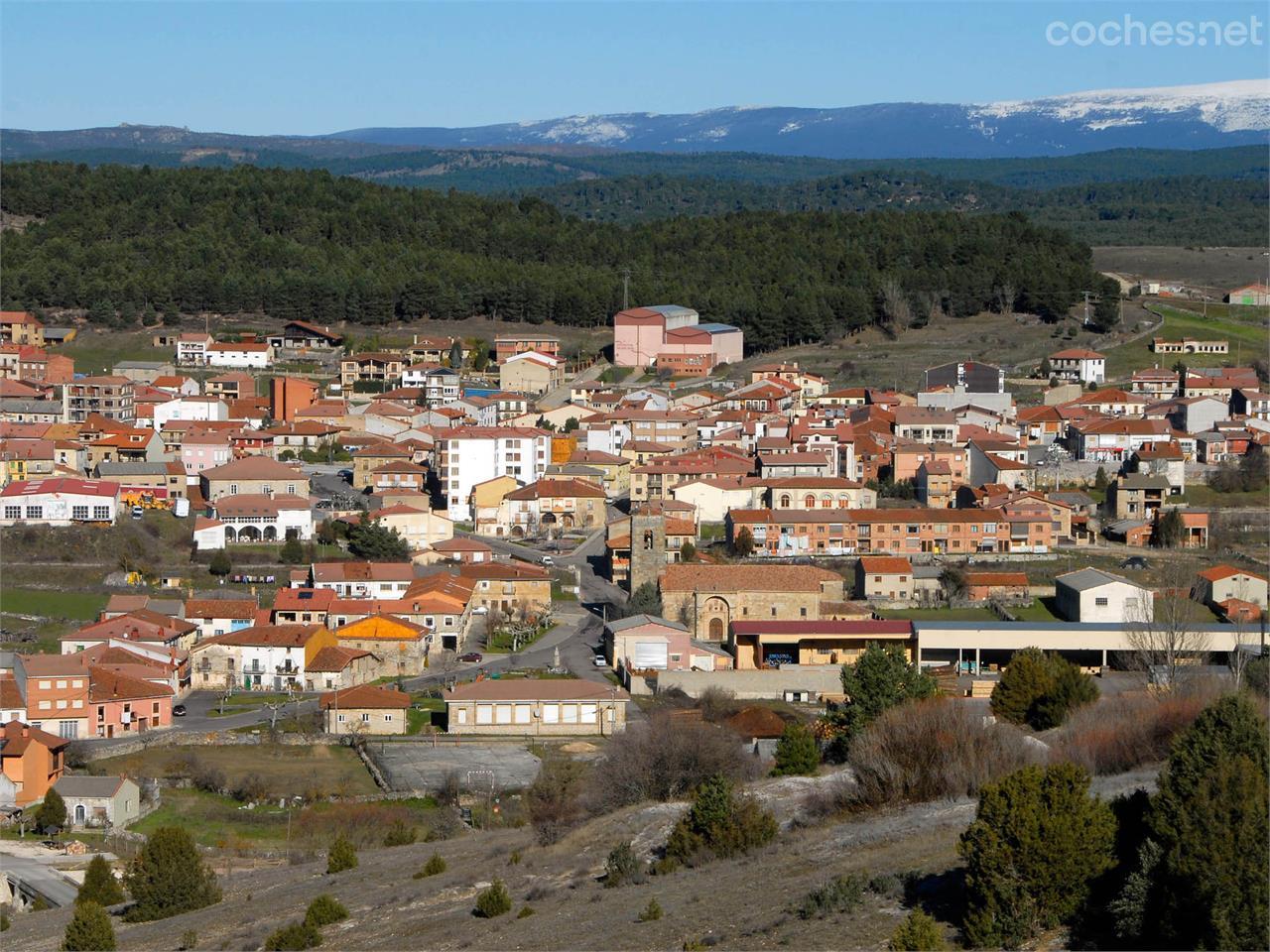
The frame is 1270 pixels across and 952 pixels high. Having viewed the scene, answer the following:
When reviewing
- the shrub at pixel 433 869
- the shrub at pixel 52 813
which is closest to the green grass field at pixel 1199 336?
the shrub at pixel 52 813

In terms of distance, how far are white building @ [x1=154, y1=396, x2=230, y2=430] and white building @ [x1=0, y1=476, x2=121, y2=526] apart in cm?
668

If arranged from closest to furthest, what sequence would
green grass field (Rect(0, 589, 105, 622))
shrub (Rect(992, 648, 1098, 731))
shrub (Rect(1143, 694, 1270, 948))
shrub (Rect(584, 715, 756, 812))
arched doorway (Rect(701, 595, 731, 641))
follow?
shrub (Rect(1143, 694, 1270, 948))
shrub (Rect(584, 715, 756, 812))
shrub (Rect(992, 648, 1098, 731))
arched doorway (Rect(701, 595, 731, 641))
green grass field (Rect(0, 589, 105, 622))

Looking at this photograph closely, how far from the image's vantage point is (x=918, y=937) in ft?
35.1

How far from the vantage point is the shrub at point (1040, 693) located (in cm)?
2028

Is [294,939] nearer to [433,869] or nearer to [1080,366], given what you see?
[433,869]

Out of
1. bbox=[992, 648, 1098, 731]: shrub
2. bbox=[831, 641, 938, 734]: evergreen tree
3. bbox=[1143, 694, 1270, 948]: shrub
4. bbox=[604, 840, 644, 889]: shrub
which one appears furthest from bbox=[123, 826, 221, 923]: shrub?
bbox=[992, 648, 1098, 731]: shrub

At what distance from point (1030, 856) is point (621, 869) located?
11.1ft

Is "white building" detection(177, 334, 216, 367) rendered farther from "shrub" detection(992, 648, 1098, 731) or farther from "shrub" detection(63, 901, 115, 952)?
"shrub" detection(63, 901, 115, 952)

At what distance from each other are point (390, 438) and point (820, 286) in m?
17.8

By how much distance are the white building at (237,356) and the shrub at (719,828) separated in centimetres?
3307

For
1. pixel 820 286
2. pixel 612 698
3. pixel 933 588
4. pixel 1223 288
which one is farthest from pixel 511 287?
pixel 612 698

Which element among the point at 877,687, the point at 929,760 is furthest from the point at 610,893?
the point at 877,687

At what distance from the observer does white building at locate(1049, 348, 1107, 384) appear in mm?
44156

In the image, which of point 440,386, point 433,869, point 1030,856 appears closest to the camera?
point 1030,856
